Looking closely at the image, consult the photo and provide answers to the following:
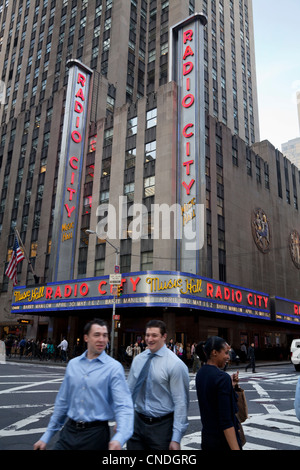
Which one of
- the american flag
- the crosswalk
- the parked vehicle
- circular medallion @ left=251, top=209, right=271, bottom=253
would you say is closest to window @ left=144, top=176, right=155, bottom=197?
the american flag

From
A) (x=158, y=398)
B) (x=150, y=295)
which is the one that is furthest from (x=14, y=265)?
(x=158, y=398)

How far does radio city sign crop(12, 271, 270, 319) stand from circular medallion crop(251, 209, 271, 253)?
8.06 m

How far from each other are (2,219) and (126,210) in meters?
24.4

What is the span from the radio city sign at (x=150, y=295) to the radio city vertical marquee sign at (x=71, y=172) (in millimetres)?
3957

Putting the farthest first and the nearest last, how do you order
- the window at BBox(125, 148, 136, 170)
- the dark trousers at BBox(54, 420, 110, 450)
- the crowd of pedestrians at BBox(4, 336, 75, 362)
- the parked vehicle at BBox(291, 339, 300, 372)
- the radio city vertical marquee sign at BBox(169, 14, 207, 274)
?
the window at BBox(125, 148, 136, 170) < the radio city vertical marquee sign at BBox(169, 14, 207, 274) < the crowd of pedestrians at BBox(4, 336, 75, 362) < the parked vehicle at BBox(291, 339, 300, 372) < the dark trousers at BBox(54, 420, 110, 450)

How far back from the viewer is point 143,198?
37.4 metres

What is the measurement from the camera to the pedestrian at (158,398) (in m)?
4.05

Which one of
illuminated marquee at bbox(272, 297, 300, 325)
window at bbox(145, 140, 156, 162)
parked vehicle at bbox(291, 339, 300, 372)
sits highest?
window at bbox(145, 140, 156, 162)

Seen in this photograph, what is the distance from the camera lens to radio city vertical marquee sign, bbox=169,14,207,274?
34.3 metres

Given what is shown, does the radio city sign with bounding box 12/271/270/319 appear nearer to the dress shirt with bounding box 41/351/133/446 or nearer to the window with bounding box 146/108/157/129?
the window with bounding box 146/108/157/129

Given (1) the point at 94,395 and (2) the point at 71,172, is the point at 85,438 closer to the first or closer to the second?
(1) the point at 94,395

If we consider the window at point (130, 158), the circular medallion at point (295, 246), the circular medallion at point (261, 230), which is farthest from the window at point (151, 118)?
the circular medallion at point (295, 246)

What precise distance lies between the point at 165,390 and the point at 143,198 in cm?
3363

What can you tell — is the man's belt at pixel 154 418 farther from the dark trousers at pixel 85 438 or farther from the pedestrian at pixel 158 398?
the dark trousers at pixel 85 438
